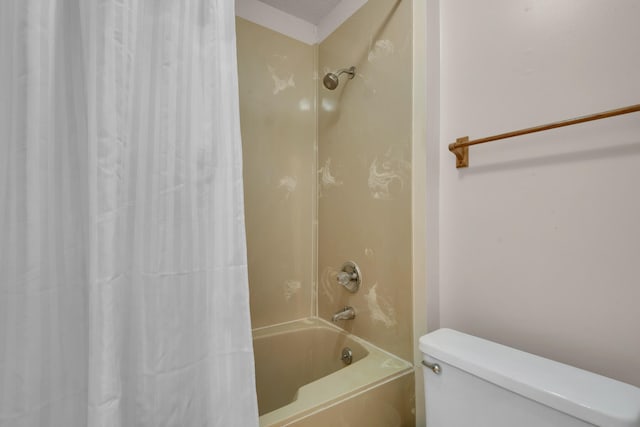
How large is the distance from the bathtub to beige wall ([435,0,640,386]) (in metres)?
0.35

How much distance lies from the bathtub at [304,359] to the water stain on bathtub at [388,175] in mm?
689

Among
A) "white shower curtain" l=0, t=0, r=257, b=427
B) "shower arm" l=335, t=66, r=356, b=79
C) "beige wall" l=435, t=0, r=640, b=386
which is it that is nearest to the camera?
"white shower curtain" l=0, t=0, r=257, b=427

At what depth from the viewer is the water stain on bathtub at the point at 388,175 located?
116 cm

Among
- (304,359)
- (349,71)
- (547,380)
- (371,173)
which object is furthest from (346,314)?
(349,71)

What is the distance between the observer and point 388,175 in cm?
123

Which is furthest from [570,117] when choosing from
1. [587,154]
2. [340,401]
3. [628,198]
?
[340,401]

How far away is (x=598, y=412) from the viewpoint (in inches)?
22.7

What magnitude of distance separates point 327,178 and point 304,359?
39.4 inches

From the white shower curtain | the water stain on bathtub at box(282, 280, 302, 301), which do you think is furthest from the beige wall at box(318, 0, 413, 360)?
the white shower curtain

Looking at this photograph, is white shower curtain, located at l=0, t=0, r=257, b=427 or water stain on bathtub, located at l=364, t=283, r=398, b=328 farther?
water stain on bathtub, located at l=364, t=283, r=398, b=328

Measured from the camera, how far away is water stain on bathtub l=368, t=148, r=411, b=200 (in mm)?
1162

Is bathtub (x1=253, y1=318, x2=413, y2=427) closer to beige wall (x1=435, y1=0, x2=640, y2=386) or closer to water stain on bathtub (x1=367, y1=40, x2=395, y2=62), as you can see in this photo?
beige wall (x1=435, y1=0, x2=640, y2=386)

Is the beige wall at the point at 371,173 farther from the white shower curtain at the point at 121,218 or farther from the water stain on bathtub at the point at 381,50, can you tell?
the white shower curtain at the point at 121,218

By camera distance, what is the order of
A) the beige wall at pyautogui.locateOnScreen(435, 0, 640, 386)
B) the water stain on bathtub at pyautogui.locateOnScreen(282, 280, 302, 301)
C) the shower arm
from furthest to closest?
1. the water stain on bathtub at pyautogui.locateOnScreen(282, 280, 302, 301)
2. the shower arm
3. the beige wall at pyautogui.locateOnScreen(435, 0, 640, 386)
